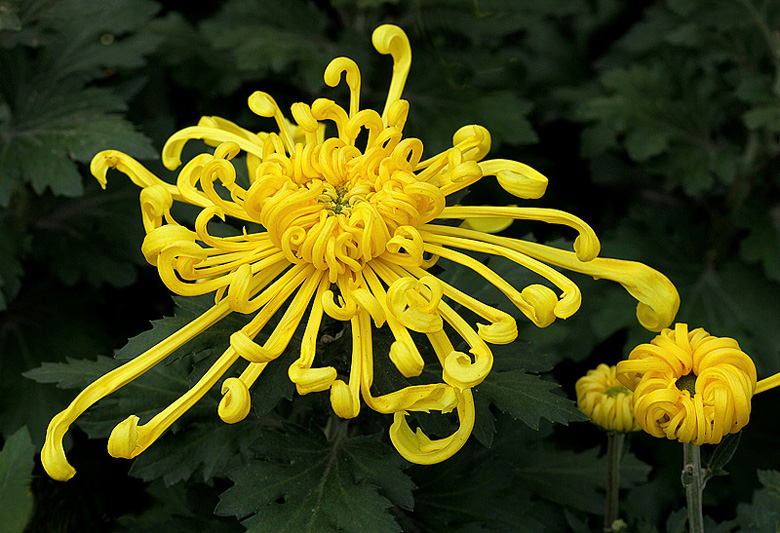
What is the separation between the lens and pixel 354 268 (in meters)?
0.86

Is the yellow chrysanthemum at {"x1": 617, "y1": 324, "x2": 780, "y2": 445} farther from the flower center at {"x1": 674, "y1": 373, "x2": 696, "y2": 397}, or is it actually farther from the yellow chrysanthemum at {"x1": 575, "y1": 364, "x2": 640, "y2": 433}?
the yellow chrysanthemum at {"x1": 575, "y1": 364, "x2": 640, "y2": 433}

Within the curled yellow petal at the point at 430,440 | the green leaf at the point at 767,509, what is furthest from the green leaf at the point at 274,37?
the green leaf at the point at 767,509

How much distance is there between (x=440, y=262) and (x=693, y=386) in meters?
0.42

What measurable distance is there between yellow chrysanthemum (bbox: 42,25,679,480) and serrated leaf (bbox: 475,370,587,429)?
146 mm

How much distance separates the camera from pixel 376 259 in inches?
35.9

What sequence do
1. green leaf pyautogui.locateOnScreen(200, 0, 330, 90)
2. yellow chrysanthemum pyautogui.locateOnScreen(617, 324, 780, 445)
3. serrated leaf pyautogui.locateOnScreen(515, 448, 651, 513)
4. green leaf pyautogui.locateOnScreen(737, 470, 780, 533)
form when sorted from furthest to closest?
1. green leaf pyautogui.locateOnScreen(200, 0, 330, 90)
2. serrated leaf pyautogui.locateOnScreen(515, 448, 651, 513)
3. green leaf pyautogui.locateOnScreen(737, 470, 780, 533)
4. yellow chrysanthemum pyautogui.locateOnScreen(617, 324, 780, 445)

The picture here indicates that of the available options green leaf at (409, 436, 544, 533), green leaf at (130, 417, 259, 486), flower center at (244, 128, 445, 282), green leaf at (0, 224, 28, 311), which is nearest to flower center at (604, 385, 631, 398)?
green leaf at (409, 436, 544, 533)

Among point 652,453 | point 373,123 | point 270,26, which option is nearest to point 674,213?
point 652,453

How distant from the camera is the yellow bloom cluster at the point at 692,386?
31.3 inches

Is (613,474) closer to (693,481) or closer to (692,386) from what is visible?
(693,481)

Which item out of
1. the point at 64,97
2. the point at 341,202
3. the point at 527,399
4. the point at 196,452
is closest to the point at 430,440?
the point at 527,399

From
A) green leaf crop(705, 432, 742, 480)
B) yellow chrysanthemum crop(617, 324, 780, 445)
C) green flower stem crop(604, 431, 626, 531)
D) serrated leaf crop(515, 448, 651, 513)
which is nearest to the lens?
yellow chrysanthemum crop(617, 324, 780, 445)

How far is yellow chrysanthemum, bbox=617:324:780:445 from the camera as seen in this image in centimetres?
80

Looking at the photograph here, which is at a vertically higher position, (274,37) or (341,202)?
(341,202)
